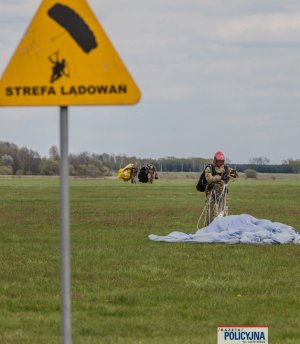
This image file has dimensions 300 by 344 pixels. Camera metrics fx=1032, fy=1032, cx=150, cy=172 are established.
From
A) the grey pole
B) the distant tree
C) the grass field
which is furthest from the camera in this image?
the distant tree

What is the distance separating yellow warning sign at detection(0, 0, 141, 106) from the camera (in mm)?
6910

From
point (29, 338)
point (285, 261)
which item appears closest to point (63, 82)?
point (29, 338)

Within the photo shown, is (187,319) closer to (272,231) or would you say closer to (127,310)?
(127,310)

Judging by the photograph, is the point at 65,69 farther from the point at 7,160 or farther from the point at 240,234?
the point at 7,160

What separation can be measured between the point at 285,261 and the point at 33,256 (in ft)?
15.3

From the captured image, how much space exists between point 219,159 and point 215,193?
124 cm

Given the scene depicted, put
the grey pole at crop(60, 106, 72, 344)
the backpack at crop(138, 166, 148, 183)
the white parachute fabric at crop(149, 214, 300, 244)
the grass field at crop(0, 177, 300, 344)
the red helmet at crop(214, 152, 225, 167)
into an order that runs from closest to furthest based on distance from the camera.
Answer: the grey pole at crop(60, 106, 72, 344), the grass field at crop(0, 177, 300, 344), the white parachute fabric at crop(149, 214, 300, 244), the red helmet at crop(214, 152, 225, 167), the backpack at crop(138, 166, 148, 183)

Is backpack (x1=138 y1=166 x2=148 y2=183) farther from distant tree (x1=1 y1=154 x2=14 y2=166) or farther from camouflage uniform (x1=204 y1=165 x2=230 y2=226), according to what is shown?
distant tree (x1=1 y1=154 x2=14 y2=166)

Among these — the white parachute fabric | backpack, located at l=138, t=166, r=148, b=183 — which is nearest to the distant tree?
backpack, located at l=138, t=166, r=148, b=183

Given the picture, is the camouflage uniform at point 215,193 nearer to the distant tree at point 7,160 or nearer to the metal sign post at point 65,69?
the metal sign post at point 65,69

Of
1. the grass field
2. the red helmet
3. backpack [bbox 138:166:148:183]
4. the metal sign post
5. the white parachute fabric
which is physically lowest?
the grass field

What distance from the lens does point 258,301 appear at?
1327 centimetres

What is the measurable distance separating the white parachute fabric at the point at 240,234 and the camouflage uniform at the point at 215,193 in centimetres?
101

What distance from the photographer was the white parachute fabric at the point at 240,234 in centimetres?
2239
